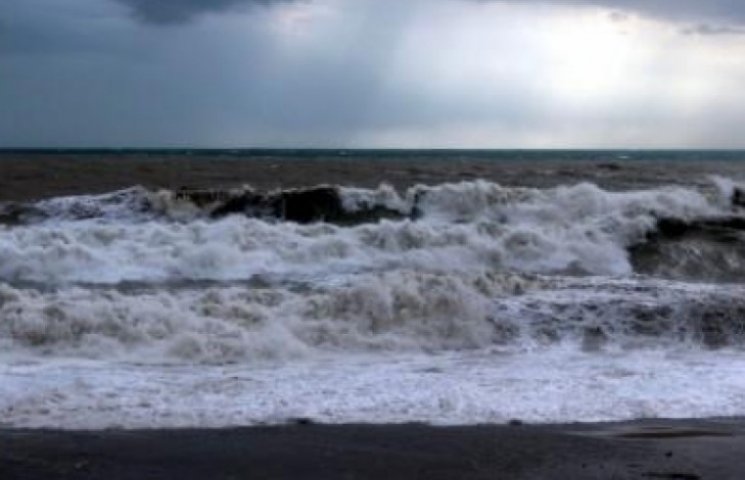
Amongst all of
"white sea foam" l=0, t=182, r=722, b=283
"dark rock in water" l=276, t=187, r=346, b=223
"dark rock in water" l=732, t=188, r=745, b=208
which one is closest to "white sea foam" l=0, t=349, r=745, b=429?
"white sea foam" l=0, t=182, r=722, b=283

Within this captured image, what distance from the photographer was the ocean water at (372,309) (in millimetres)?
9062

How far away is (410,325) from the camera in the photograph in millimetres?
12781

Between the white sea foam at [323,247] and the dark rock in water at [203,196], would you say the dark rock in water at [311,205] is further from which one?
the white sea foam at [323,247]

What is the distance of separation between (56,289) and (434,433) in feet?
27.0

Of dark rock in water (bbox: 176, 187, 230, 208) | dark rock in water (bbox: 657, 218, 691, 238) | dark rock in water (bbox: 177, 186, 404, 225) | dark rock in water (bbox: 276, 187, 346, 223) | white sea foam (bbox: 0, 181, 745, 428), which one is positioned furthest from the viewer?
dark rock in water (bbox: 176, 187, 230, 208)

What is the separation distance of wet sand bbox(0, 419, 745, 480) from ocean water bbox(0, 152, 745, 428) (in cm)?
45

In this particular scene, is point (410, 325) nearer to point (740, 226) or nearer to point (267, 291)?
point (267, 291)

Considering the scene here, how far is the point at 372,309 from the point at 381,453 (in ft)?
18.8

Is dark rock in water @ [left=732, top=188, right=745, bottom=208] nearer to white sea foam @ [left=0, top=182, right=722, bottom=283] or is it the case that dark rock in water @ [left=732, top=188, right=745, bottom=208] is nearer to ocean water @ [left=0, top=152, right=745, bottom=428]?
ocean water @ [left=0, top=152, right=745, bottom=428]

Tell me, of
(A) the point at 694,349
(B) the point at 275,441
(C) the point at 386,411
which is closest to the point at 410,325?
(A) the point at 694,349

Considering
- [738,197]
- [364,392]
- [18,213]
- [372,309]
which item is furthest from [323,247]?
[738,197]

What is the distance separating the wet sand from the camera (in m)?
6.79

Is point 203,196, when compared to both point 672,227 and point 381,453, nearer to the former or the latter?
point 672,227

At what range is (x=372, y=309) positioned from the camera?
42.7 ft
